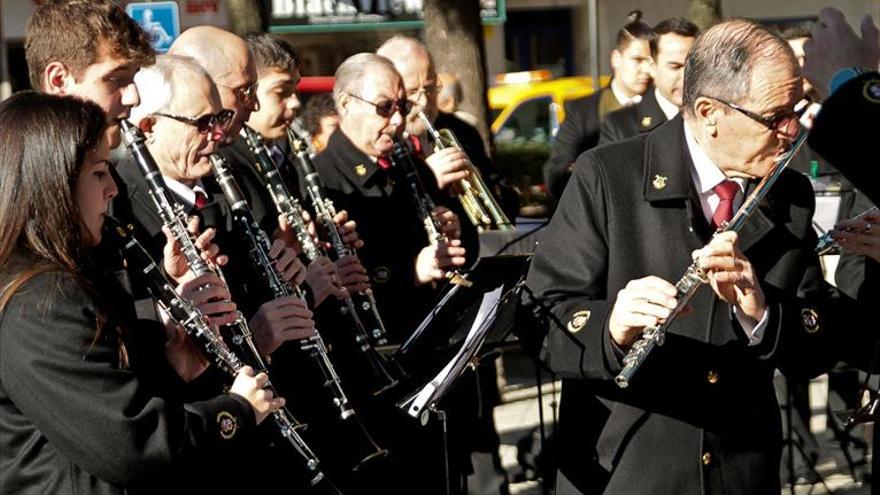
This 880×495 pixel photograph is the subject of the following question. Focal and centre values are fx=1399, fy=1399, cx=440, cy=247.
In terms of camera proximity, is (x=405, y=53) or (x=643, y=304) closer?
(x=643, y=304)

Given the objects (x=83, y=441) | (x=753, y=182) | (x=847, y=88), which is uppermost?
(x=847, y=88)

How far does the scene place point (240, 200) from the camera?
15.0 feet

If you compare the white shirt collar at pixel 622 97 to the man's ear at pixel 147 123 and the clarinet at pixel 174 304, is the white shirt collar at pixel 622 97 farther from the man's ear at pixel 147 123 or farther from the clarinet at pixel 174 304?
the clarinet at pixel 174 304

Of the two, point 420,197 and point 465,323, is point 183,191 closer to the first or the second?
point 465,323

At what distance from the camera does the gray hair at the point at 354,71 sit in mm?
6090

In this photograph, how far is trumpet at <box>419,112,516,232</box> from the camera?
6488 mm

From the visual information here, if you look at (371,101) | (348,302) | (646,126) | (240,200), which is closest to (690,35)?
(646,126)

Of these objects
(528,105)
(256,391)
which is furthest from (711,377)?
(528,105)

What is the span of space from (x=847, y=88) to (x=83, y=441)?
1838 millimetres

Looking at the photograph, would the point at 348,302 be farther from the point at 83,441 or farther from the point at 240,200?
the point at 83,441

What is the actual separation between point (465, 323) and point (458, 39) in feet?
19.1

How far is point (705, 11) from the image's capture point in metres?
11.0

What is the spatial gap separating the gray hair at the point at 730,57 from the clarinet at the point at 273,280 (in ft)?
4.77

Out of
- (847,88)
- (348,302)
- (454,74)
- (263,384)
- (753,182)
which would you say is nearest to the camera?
(847,88)
